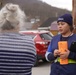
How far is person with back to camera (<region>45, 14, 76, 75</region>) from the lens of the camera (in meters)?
4.35

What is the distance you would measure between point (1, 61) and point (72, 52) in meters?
1.63

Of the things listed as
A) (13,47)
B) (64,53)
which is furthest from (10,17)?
(64,53)

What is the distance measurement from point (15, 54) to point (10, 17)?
416 mm

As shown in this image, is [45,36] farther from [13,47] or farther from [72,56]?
[13,47]

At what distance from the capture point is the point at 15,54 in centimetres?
302

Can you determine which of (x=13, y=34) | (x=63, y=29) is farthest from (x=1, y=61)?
(x=63, y=29)

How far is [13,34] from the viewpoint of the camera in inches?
121

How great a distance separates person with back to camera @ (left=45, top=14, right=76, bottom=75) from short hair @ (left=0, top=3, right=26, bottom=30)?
121 cm

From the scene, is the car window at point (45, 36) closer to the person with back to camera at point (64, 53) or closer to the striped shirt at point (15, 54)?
the person with back to camera at point (64, 53)

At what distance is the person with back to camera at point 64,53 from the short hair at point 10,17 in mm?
1207

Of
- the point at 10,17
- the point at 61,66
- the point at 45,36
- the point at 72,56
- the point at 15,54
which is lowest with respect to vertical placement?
the point at 45,36

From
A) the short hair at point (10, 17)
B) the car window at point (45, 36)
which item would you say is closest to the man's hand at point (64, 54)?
the short hair at point (10, 17)

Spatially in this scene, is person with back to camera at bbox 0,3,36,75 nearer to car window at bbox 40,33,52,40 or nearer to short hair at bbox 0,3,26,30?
short hair at bbox 0,3,26,30

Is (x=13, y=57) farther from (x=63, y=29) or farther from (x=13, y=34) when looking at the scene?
(x=63, y=29)
